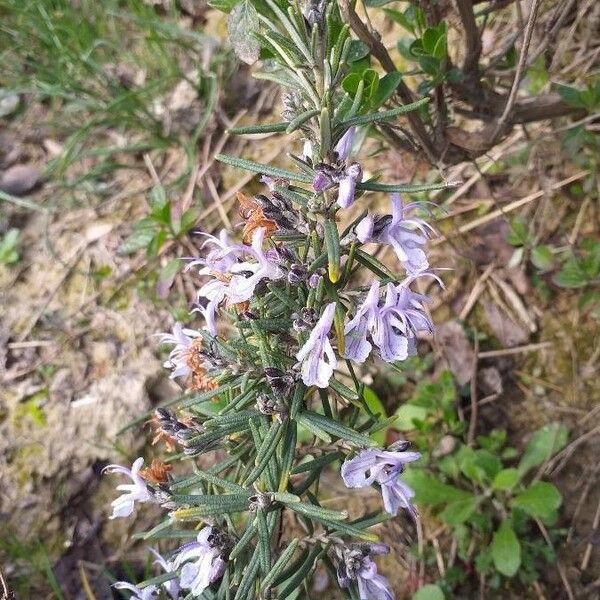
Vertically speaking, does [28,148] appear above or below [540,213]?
above

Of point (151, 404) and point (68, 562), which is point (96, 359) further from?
point (68, 562)

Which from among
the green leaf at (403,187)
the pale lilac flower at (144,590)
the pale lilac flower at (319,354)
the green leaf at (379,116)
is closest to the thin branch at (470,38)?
the green leaf at (379,116)

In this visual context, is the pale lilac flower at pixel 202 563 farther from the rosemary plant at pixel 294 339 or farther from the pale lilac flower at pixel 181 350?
the pale lilac flower at pixel 181 350

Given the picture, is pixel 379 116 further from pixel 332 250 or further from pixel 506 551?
pixel 506 551

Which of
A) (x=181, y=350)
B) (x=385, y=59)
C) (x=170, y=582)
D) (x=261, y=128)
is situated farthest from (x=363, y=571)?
(x=385, y=59)

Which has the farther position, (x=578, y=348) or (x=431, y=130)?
(x=578, y=348)

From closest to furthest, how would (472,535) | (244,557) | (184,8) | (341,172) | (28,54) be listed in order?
(341,172)
(244,557)
(472,535)
(28,54)
(184,8)

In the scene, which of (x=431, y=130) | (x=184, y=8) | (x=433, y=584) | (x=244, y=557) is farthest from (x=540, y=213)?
(x=184, y=8)

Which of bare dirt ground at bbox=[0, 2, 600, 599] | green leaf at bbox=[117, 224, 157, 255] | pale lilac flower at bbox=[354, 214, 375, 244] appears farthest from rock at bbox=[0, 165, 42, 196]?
pale lilac flower at bbox=[354, 214, 375, 244]

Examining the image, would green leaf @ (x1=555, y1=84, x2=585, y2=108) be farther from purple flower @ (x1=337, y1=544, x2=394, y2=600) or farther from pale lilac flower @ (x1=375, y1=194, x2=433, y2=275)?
purple flower @ (x1=337, y1=544, x2=394, y2=600)

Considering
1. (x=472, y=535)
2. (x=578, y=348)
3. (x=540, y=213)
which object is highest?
(x=540, y=213)
